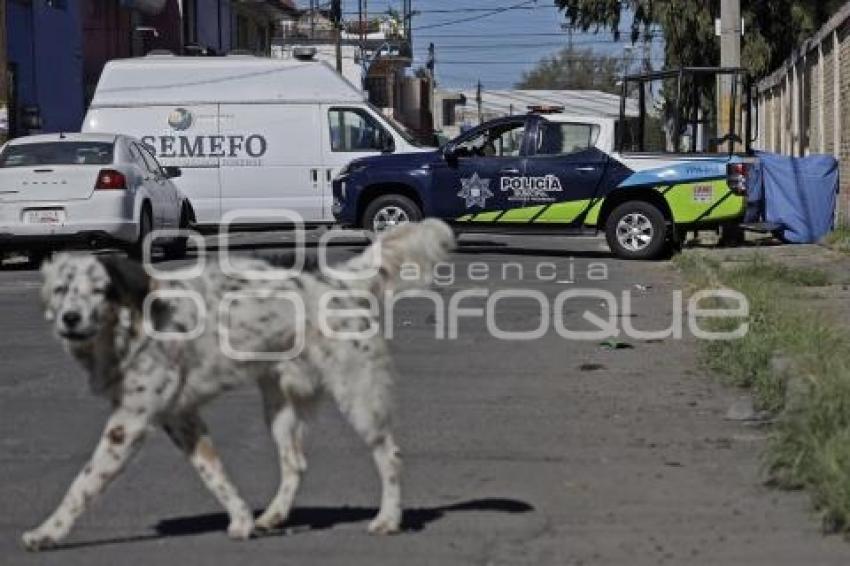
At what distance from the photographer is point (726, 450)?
7527 mm

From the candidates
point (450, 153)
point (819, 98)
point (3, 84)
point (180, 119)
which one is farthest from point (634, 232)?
point (3, 84)

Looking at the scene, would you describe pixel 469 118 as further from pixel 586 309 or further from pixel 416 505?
pixel 416 505

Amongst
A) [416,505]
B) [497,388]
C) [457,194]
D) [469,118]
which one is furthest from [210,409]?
[469,118]

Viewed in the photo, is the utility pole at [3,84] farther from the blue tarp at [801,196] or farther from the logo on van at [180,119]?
the blue tarp at [801,196]

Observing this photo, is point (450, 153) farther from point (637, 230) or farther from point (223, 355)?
point (223, 355)

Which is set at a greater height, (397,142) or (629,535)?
(397,142)

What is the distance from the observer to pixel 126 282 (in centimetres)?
543

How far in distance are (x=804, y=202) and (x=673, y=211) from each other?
9.33 ft

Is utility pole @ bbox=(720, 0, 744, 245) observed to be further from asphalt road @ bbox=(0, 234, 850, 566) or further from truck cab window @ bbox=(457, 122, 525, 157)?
asphalt road @ bbox=(0, 234, 850, 566)

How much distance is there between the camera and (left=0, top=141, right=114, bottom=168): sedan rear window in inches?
710

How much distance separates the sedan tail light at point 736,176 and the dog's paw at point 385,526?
1407 cm

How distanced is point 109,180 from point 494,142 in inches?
207

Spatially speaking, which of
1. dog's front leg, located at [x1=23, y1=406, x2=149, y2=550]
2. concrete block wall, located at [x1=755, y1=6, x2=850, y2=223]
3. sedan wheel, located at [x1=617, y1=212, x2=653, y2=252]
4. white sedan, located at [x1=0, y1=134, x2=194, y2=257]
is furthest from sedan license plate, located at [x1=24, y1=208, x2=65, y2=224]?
dog's front leg, located at [x1=23, y1=406, x2=149, y2=550]

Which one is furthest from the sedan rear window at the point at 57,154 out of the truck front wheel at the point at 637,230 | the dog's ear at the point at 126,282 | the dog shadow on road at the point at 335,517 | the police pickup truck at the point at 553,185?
the dog's ear at the point at 126,282
